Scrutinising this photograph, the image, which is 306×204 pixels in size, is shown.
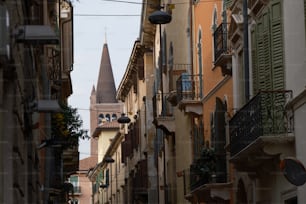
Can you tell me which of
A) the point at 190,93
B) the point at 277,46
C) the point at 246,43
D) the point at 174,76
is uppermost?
the point at 174,76

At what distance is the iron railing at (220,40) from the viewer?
2786cm

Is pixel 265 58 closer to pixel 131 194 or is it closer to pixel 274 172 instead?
pixel 274 172

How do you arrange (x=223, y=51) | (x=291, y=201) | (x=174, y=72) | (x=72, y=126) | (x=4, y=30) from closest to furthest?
(x=4, y=30)
(x=291, y=201)
(x=223, y=51)
(x=72, y=126)
(x=174, y=72)

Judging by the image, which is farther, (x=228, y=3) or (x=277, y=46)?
(x=228, y=3)

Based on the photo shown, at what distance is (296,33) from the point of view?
20141 millimetres

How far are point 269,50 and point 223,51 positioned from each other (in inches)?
215

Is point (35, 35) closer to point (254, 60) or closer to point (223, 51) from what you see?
point (254, 60)

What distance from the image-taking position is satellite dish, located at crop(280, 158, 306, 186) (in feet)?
56.6

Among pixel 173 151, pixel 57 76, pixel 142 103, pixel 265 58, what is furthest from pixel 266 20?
pixel 142 103

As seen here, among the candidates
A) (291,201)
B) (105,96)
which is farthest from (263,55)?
(105,96)

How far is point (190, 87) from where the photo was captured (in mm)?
34594

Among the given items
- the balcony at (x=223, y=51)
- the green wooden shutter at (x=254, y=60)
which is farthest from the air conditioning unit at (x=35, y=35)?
the balcony at (x=223, y=51)

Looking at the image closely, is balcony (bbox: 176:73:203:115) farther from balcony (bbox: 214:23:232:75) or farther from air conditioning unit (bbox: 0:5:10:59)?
air conditioning unit (bbox: 0:5:10:59)

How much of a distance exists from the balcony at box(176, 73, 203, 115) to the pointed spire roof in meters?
102
